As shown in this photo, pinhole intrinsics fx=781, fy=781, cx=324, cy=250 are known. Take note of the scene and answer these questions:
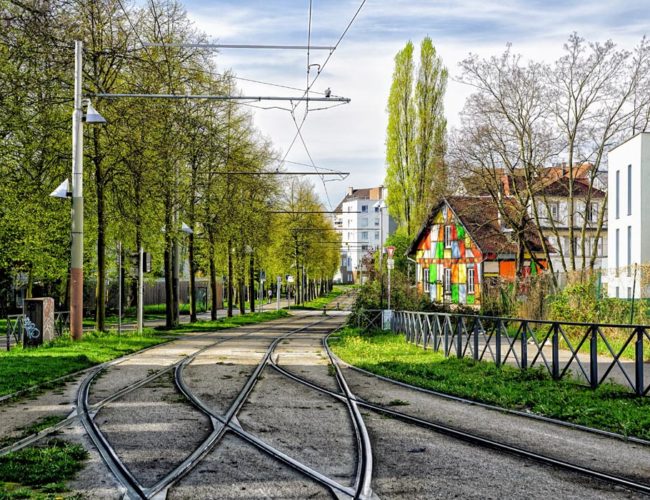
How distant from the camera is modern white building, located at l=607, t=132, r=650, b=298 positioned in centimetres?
3166

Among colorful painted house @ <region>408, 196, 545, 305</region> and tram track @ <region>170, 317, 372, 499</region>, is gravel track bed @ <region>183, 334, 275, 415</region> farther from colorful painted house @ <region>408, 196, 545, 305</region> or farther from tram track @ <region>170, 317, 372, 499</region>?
colorful painted house @ <region>408, 196, 545, 305</region>

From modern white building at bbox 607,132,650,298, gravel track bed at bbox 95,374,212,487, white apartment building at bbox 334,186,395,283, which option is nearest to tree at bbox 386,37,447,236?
modern white building at bbox 607,132,650,298

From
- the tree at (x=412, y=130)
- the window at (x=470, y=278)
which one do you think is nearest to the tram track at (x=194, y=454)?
the window at (x=470, y=278)

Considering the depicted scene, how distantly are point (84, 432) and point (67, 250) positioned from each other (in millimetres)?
23072

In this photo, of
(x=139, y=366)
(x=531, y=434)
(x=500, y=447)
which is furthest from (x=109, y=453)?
(x=139, y=366)

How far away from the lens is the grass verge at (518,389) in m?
9.98

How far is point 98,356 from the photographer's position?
17.7 meters

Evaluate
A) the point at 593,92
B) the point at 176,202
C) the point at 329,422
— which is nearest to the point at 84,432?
the point at 329,422

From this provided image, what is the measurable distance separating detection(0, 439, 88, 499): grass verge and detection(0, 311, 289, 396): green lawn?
14.9 ft

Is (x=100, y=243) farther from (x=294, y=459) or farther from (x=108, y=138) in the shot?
(x=294, y=459)

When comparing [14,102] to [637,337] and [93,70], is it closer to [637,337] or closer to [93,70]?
[93,70]

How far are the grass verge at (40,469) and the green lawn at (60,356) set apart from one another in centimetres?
453

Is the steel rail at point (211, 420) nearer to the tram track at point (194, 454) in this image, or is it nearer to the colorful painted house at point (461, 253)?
the tram track at point (194, 454)

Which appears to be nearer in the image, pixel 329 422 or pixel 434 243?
pixel 329 422
